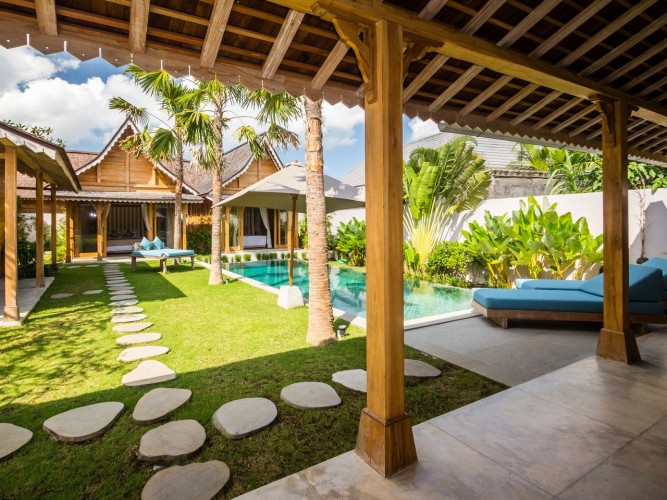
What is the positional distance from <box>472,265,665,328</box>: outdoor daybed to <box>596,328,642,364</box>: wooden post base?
143 cm

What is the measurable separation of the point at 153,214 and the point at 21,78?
99.0 metres

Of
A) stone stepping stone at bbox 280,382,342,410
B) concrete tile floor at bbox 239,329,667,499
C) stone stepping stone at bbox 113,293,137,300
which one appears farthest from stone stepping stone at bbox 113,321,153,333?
concrete tile floor at bbox 239,329,667,499

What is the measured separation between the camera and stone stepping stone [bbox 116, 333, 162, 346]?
5.62 m

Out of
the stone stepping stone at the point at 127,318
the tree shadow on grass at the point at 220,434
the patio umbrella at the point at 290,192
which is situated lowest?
the tree shadow on grass at the point at 220,434

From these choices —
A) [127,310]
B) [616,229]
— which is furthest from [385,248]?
[127,310]

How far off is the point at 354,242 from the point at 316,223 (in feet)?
38.2

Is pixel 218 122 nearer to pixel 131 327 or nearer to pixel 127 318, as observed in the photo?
pixel 127 318

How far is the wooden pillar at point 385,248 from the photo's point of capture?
248cm

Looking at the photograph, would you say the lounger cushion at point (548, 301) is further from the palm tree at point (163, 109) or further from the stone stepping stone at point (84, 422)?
the palm tree at point (163, 109)

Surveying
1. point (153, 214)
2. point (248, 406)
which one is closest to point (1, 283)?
point (153, 214)

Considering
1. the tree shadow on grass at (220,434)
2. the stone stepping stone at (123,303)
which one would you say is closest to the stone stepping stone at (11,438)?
the tree shadow on grass at (220,434)

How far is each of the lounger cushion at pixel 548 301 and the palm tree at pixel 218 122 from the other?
6.34m

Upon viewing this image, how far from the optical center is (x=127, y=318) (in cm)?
701

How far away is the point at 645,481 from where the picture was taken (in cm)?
245
